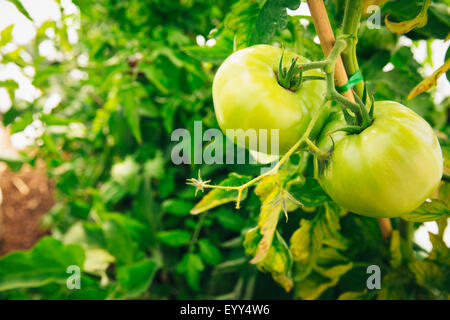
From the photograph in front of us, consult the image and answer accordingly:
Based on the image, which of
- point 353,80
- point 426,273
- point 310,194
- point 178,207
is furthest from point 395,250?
point 178,207

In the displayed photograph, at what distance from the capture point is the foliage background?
0.41 metres

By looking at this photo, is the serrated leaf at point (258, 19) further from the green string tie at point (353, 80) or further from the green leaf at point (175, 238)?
the green leaf at point (175, 238)

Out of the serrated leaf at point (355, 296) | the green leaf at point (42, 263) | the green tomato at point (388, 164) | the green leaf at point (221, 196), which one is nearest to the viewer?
the green tomato at point (388, 164)

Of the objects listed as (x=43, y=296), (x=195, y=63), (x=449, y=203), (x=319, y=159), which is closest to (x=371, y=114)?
(x=319, y=159)

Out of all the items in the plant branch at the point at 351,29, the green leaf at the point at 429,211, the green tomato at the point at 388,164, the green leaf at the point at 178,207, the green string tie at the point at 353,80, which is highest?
the plant branch at the point at 351,29

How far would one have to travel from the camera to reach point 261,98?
24 centimetres

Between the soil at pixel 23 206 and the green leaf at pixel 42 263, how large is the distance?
80 centimetres

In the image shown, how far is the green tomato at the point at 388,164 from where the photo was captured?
223mm

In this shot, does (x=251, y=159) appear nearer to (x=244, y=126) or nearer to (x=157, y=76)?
(x=244, y=126)

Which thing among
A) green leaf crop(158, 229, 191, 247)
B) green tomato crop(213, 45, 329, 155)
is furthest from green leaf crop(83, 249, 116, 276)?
green tomato crop(213, 45, 329, 155)

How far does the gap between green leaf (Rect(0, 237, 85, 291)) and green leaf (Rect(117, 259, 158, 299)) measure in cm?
10

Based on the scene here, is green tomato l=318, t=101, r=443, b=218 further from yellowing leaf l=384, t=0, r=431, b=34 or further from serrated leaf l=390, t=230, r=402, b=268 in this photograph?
serrated leaf l=390, t=230, r=402, b=268

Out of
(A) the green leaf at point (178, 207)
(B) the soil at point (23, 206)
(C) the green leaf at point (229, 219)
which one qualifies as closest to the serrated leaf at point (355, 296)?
(C) the green leaf at point (229, 219)

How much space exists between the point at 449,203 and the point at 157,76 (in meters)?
0.55
